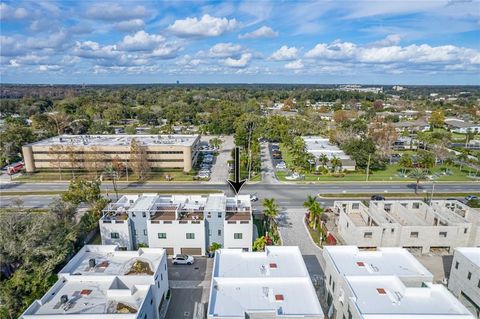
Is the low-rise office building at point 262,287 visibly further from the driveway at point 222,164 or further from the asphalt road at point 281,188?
the driveway at point 222,164

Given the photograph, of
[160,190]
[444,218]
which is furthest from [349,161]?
[160,190]

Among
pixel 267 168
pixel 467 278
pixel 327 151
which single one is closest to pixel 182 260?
pixel 467 278

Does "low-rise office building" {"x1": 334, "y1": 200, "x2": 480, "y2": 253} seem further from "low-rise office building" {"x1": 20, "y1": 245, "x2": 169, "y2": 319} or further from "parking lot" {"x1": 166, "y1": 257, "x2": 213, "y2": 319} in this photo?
"low-rise office building" {"x1": 20, "y1": 245, "x2": 169, "y2": 319}

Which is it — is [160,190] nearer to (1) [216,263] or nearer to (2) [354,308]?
(1) [216,263]

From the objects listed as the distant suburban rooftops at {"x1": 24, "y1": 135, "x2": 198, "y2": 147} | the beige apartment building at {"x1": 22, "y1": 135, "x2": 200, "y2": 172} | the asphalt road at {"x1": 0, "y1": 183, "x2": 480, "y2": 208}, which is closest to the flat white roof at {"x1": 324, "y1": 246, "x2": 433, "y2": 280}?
the asphalt road at {"x1": 0, "y1": 183, "x2": 480, "y2": 208}

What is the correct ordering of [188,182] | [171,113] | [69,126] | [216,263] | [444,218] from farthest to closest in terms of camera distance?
[171,113]
[69,126]
[188,182]
[444,218]
[216,263]

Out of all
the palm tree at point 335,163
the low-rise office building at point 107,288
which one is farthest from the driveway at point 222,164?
the low-rise office building at point 107,288
